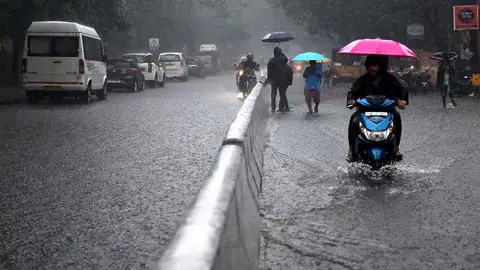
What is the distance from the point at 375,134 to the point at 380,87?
2.50 ft

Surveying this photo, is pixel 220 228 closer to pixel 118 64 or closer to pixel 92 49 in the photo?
pixel 92 49

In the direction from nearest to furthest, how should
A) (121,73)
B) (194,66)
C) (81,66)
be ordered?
(81,66) → (121,73) → (194,66)

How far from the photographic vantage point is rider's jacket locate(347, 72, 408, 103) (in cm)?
871

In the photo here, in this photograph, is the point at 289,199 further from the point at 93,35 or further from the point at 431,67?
the point at 431,67

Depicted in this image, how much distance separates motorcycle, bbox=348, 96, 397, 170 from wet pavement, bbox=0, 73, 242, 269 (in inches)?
75.0

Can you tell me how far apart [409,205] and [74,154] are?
5441 millimetres

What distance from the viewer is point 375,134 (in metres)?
8.27

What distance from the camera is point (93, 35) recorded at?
75.2ft

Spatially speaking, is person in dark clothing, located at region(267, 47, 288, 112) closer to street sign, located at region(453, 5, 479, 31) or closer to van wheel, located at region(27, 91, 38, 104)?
van wheel, located at region(27, 91, 38, 104)

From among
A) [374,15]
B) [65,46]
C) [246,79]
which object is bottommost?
[246,79]

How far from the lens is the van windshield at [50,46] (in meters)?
21.0

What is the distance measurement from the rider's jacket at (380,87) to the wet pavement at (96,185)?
2.12 metres

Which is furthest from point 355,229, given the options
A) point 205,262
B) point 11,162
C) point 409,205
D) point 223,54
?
point 223,54

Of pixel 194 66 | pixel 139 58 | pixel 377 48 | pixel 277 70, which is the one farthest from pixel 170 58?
pixel 377 48
